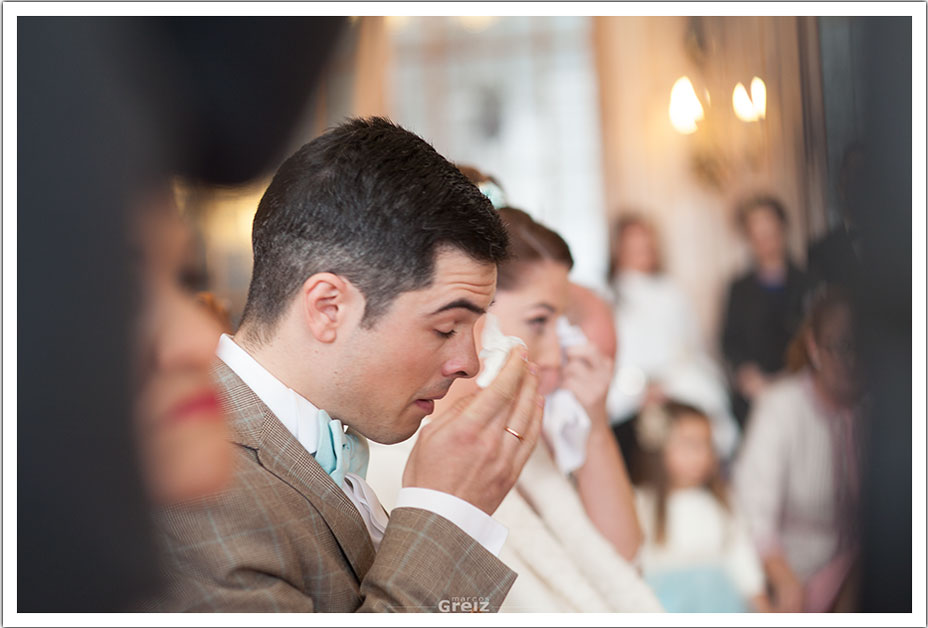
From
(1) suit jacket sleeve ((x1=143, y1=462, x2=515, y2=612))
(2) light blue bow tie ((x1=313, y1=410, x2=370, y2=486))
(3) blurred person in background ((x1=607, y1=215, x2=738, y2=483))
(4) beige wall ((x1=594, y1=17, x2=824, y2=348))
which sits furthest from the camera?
(3) blurred person in background ((x1=607, y1=215, x2=738, y2=483))

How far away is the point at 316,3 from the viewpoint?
3.62 ft

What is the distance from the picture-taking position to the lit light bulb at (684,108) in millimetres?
1288

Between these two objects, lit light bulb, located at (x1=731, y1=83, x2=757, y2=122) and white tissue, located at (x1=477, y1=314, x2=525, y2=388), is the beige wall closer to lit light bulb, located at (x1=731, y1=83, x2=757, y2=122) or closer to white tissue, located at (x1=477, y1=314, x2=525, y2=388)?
lit light bulb, located at (x1=731, y1=83, x2=757, y2=122)

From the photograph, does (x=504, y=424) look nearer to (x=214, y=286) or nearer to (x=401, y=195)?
(x=401, y=195)

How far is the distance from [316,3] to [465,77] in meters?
0.25

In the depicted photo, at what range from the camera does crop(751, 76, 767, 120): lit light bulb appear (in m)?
1.25

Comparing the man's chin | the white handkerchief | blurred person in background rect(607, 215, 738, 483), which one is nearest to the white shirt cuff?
the man's chin

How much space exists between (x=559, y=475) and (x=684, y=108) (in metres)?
0.58

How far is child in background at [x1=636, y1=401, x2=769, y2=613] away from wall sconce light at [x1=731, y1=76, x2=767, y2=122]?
0.45m

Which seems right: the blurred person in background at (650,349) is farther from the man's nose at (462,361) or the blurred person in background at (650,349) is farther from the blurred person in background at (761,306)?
the man's nose at (462,361)

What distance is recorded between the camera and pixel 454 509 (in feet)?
2.82

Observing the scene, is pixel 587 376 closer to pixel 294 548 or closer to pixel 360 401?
pixel 360 401

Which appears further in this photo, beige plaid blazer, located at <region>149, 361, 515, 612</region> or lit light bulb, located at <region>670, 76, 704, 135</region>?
lit light bulb, located at <region>670, 76, 704, 135</region>

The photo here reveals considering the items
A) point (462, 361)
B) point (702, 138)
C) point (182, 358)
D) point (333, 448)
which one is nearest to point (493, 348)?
point (462, 361)
